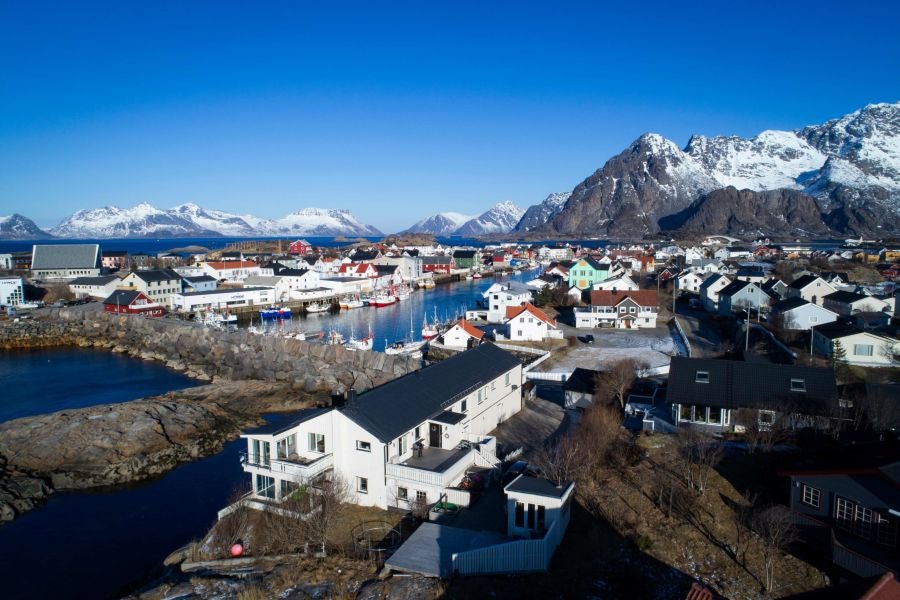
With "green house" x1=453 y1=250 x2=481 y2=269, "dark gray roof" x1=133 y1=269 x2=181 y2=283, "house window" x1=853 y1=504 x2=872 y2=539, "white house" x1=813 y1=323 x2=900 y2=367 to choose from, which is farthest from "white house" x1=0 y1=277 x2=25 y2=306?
"green house" x1=453 y1=250 x2=481 y2=269

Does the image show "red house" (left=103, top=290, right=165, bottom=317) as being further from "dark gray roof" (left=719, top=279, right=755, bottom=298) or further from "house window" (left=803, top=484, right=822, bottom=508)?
"house window" (left=803, top=484, right=822, bottom=508)

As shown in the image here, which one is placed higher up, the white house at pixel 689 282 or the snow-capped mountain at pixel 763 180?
the snow-capped mountain at pixel 763 180

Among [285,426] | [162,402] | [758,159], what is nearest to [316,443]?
[285,426]

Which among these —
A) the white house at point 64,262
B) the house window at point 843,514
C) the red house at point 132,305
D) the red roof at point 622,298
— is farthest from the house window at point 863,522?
the white house at point 64,262

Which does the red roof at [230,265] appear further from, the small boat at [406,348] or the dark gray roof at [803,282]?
the dark gray roof at [803,282]

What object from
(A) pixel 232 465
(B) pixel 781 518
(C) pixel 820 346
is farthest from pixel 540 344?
(B) pixel 781 518

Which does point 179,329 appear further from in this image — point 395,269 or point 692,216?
point 692,216
